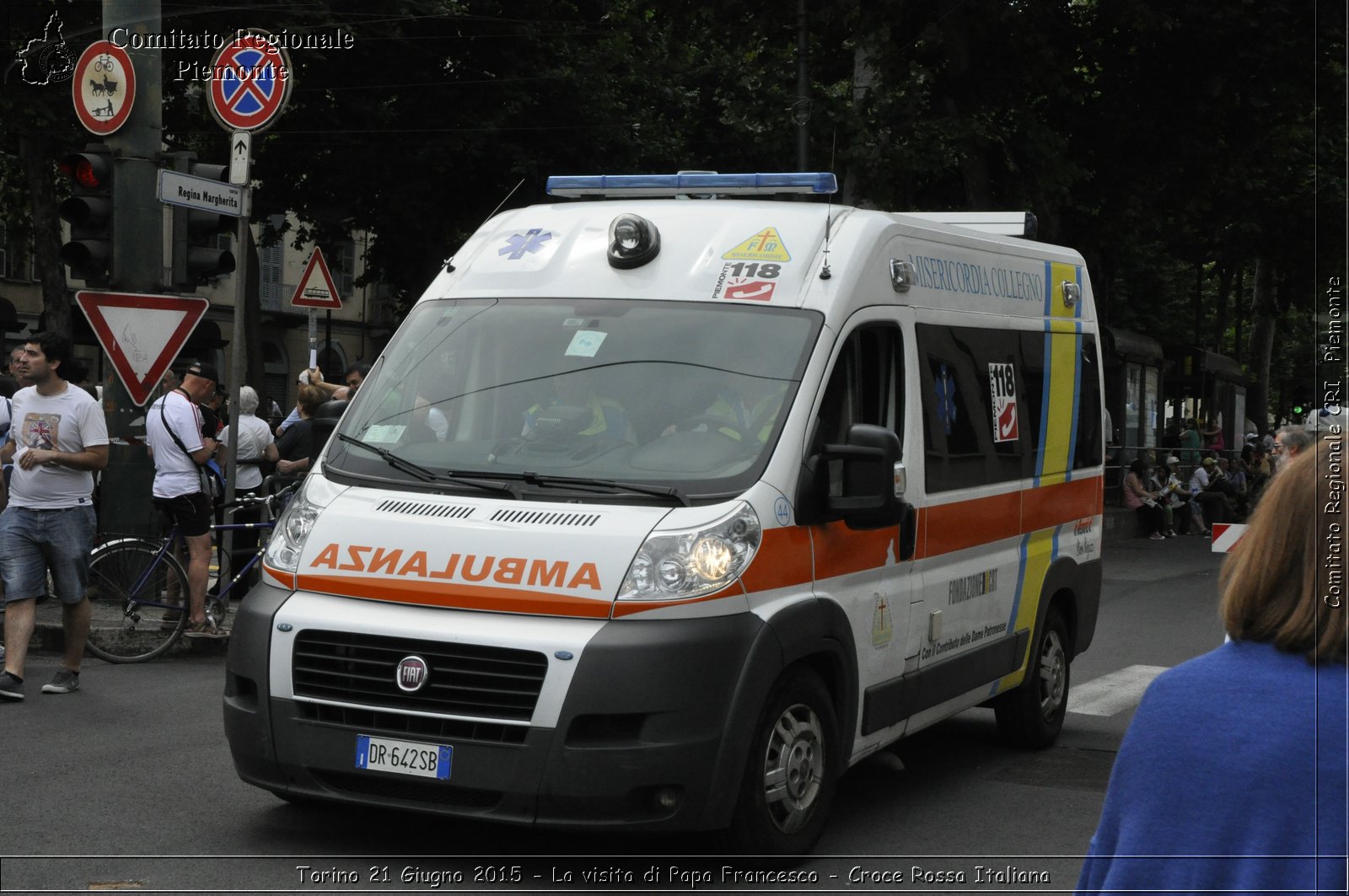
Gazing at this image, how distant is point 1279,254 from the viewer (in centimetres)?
2772

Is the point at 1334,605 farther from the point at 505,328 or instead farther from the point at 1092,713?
the point at 1092,713

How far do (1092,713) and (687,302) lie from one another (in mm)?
4430

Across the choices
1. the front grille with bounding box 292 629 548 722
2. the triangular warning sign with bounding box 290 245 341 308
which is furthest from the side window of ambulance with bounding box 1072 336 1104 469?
the triangular warning sign with bounding box 290 245 341 308

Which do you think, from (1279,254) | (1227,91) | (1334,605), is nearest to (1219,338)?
(1279,254)

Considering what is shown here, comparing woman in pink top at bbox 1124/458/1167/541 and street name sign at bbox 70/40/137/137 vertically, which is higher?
street name sign at bbox 70/40/137/137

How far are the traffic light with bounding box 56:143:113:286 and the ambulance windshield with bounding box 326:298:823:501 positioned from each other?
5329 mm

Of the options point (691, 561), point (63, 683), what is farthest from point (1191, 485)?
point (691, 561)

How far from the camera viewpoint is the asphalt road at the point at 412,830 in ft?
17.6

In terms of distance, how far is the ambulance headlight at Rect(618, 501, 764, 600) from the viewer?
521cm

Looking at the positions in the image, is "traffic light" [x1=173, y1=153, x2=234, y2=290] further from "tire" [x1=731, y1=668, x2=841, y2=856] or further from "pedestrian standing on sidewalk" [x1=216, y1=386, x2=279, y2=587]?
"tire" [x1=731, y1=668, x2=841, y2=856]

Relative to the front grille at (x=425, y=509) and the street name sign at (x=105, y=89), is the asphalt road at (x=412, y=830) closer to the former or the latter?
→ the front grille at (x=425, y=509)

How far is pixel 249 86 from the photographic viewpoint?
11.3m

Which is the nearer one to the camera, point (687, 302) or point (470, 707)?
point (470, 707)

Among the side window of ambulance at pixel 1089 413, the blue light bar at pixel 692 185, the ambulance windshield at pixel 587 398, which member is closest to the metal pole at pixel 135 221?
the blue light bar at pixel 692 185
